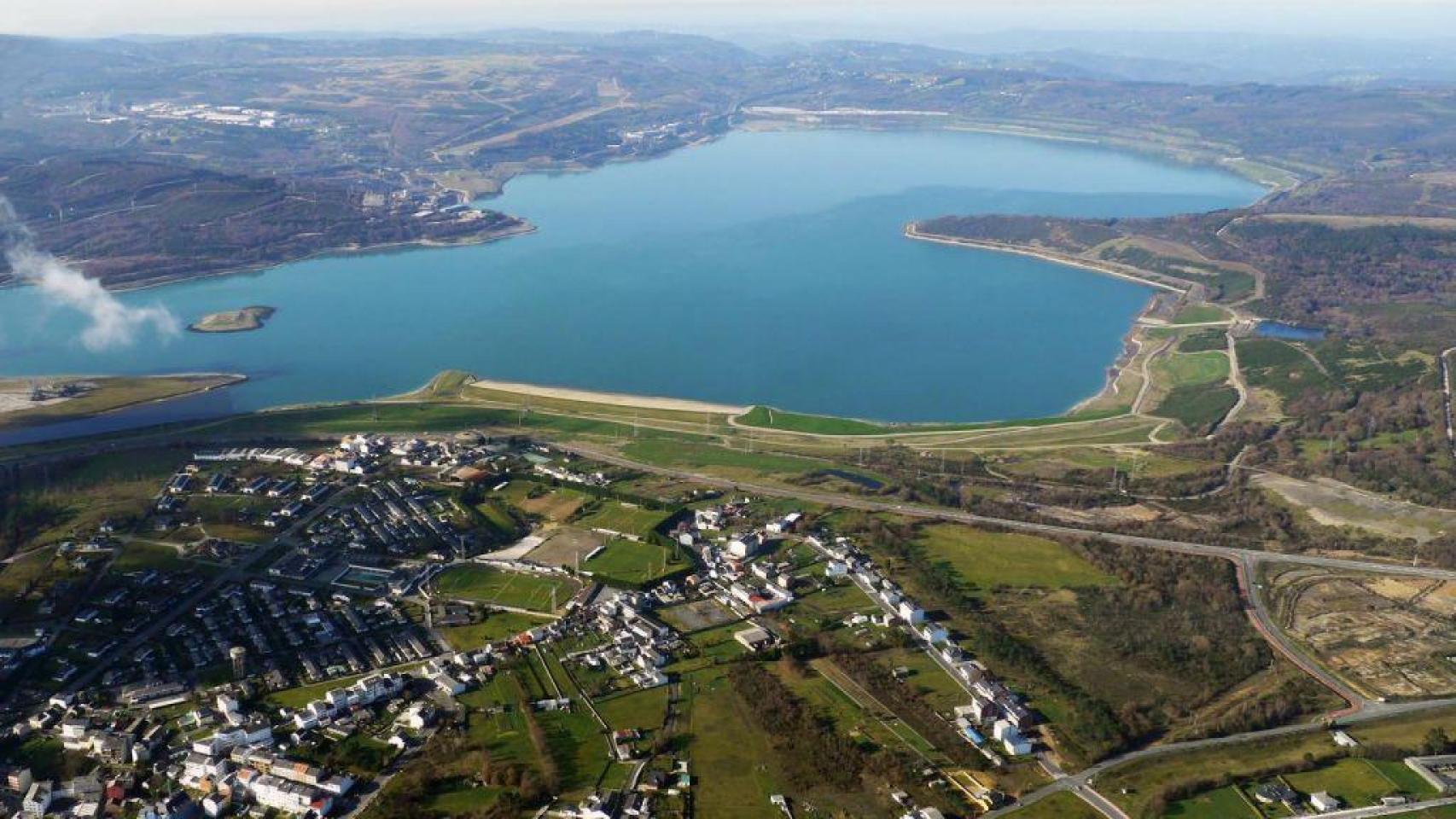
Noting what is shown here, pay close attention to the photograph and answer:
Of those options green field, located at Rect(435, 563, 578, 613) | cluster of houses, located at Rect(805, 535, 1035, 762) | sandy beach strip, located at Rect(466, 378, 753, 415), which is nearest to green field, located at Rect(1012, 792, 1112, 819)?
cluster of houses, located at Rect(805, 535, 1035, 762)

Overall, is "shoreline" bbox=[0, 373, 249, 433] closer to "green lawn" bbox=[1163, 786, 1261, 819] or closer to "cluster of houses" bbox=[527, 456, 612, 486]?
"cluster of houses" bbox=[527, 456, 612, 486]

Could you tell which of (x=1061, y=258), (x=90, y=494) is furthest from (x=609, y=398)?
(x=1061, y=258)

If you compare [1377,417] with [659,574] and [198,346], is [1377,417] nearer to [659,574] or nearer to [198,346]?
[659,574]

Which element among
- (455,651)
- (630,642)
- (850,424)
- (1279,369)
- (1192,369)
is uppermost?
(630,642)

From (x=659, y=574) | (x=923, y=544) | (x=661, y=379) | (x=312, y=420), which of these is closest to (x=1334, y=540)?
(x=923, y=544)

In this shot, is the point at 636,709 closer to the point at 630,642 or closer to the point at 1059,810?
the point at 630,642
